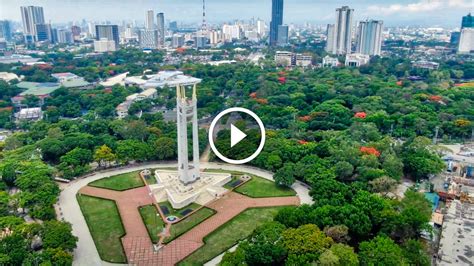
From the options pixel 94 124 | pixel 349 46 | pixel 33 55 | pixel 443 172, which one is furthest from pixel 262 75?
pixel 33 55

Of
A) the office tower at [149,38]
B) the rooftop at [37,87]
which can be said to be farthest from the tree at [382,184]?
the office tower at [149,38]

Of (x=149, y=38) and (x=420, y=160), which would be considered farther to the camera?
(x=149, y=38)

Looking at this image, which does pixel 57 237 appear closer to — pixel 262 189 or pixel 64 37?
pixel 262 189

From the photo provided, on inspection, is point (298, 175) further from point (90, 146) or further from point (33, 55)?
point (33, 55)

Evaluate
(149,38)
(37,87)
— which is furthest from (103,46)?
(37,87)

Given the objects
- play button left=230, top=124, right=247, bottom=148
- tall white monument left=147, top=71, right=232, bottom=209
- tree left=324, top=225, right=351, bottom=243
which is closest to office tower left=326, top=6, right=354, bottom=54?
play button left=230, top=124, right=247, bottom=148
